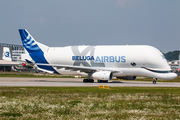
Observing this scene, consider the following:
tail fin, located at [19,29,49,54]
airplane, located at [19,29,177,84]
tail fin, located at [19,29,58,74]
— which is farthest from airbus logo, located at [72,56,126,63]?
tail fin, located at [19,29,49,54]

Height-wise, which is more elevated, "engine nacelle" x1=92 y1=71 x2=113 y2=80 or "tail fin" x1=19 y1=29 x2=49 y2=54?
"tail fin" x1=19 y1=29 x2=49 y2=54

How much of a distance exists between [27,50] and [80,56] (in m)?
9.56

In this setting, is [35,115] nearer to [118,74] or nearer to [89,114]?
[89,114]

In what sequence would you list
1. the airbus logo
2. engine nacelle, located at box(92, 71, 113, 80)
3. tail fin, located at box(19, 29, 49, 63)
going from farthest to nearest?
tail fin, located at box(19, 29, 49, 63)
the airbus logo
engine nacelle, located at box(92, 71, 113, 80)

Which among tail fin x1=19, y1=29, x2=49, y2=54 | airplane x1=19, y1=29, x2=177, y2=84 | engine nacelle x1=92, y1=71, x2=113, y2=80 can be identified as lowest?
engine nacelle x1=92, y1=71, x2=113, y2=80

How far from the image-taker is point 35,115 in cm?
1251

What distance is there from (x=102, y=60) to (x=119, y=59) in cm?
257

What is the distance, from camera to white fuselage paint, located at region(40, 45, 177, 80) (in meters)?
37.8

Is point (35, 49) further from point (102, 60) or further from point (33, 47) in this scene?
point (102, 60)

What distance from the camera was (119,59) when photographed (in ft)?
129

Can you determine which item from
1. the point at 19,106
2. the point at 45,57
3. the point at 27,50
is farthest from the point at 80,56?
the point at 19,106

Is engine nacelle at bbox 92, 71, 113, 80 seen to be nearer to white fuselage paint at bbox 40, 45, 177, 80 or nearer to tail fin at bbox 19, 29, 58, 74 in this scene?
white fuselage paint at bbox 40, 45, 177, 80

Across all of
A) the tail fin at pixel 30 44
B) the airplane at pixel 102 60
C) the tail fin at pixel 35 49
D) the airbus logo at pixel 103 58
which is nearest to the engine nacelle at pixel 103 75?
the airplane at pixel 102 60

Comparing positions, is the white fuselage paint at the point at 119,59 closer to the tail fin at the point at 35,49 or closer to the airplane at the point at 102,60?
the airplane at the point at 102,60
